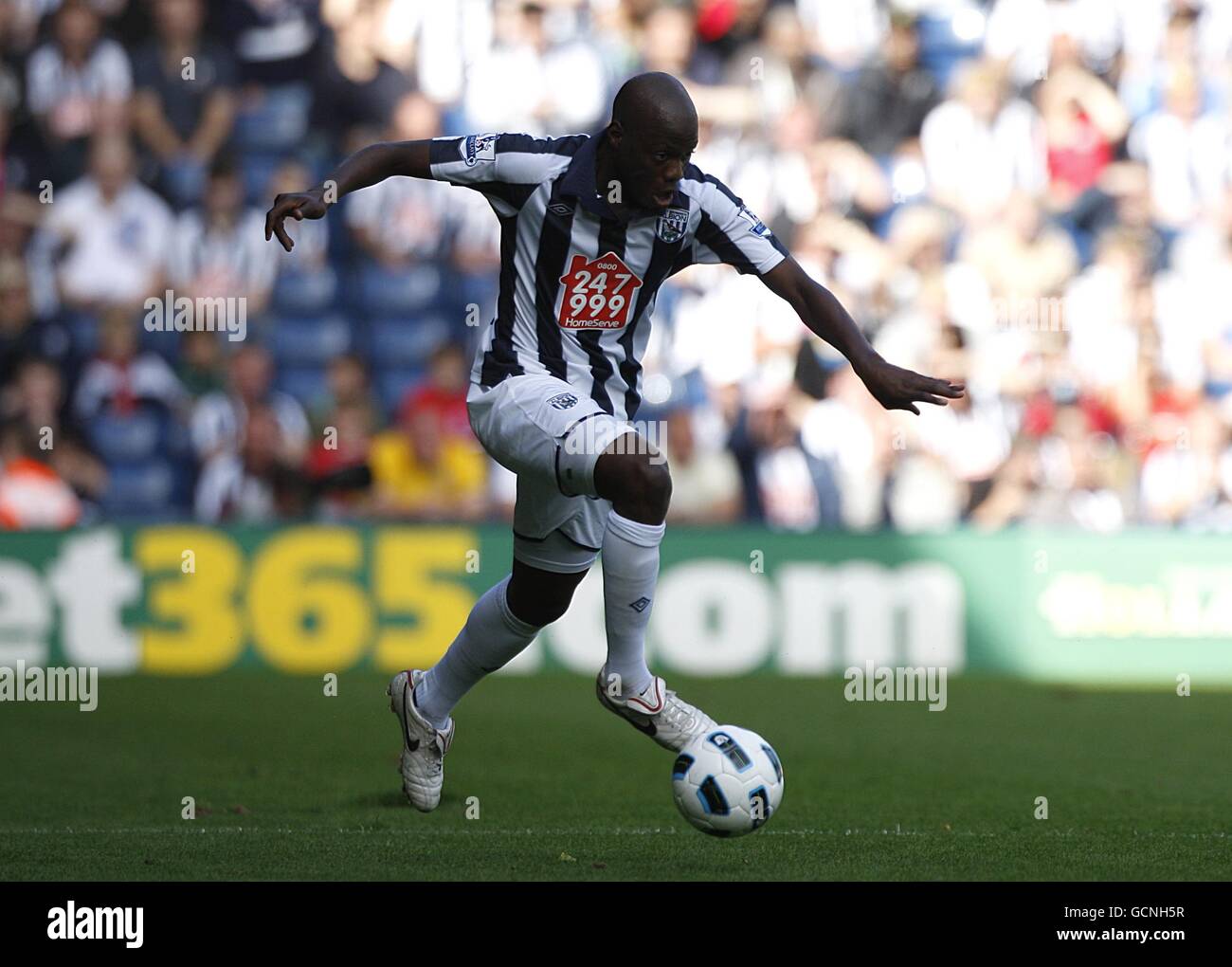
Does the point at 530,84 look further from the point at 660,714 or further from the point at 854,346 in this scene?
the point at 660,714

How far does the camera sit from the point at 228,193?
526 inches

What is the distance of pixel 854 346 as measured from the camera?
5.67 m

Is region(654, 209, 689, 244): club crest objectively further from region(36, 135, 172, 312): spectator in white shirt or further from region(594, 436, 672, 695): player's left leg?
region(36, 135, 172, 312): spectator in white shirt

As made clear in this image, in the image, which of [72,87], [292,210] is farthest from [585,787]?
[72,87]

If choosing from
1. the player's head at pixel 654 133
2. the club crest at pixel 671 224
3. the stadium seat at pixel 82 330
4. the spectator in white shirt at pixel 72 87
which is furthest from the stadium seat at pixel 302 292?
the player's head at pixel 654 133

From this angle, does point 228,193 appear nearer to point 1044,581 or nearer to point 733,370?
point 733,370

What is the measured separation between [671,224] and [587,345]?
0.51m

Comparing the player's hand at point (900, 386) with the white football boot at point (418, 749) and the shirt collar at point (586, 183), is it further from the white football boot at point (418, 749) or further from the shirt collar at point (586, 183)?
the white football boot at point (418, 749)

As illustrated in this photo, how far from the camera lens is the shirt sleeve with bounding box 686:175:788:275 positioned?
5.88 metres

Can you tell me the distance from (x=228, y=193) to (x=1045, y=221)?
21.2 ft

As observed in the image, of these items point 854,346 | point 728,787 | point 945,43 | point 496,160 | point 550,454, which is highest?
point 945,43

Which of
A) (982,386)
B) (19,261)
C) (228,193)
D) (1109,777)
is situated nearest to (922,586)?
(982,386)

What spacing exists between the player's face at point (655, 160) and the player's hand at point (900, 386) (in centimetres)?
87

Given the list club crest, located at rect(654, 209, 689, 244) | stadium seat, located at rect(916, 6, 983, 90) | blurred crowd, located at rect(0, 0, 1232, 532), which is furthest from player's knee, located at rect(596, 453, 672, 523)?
stadium seat, located at rect(916, 6, 983, 90)
